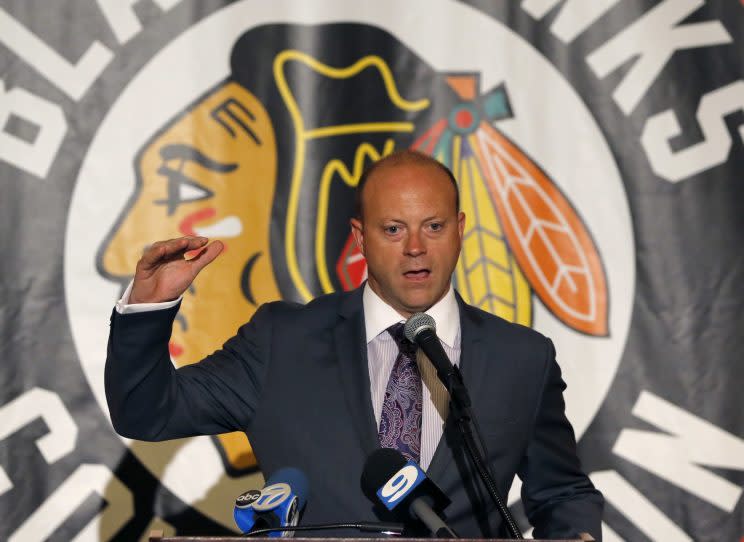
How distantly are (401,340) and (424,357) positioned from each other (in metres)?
0.08

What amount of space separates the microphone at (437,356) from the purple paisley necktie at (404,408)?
1.39 ft

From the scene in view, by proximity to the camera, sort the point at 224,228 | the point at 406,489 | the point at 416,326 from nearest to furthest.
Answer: the point at 406,489, the point at 416,326, the point at 224,228

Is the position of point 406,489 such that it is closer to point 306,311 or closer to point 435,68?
point 306,311

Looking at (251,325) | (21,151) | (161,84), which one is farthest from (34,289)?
(251,325)

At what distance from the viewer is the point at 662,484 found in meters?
3.46

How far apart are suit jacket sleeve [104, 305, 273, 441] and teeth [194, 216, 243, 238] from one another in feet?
3.10

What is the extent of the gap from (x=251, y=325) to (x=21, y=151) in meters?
1.40

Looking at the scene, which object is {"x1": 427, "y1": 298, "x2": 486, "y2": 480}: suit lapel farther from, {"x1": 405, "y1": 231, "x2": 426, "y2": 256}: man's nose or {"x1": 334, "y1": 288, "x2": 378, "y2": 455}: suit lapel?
{"x1": 405, "y1": 231, "x2": 426, "y2": 256}: man's nose

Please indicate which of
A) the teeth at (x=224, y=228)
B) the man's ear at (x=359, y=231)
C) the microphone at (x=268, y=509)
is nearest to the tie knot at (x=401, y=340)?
the man's ear at (x=359, y=231)

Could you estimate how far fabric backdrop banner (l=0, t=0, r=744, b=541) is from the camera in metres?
3.34

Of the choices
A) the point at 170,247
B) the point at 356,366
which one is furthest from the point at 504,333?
the point at 170,247

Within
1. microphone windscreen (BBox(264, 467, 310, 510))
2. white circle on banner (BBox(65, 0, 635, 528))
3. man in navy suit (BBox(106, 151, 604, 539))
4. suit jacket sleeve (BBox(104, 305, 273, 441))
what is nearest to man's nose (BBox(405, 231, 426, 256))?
man in navy suit (BBox(106, 151, 604, 539))

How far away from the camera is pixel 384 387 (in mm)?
2348

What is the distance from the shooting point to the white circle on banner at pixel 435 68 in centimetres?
336
